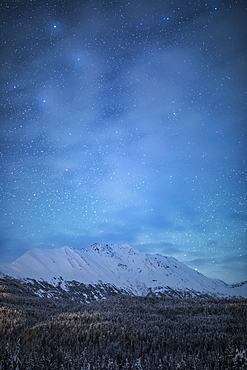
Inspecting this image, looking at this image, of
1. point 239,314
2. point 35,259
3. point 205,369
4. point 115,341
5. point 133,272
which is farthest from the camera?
point 133,272

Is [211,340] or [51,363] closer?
[51,363]

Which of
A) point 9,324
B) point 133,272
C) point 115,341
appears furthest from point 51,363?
point 133,272

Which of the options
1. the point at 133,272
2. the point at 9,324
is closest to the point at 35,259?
the point at 9,324

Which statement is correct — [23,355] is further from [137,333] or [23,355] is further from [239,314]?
[239,314]

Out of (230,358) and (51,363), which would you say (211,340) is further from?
(51,363)

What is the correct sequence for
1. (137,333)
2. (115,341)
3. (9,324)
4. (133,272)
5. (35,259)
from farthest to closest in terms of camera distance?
1. (133,272)
2. (35,259)
3. (9,324)
4. (137,333)
5. (115,341)

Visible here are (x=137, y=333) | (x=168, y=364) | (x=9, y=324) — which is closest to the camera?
(x=168, y=364)

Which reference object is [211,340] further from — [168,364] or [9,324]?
[9,324]

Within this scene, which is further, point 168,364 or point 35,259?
point 35,259

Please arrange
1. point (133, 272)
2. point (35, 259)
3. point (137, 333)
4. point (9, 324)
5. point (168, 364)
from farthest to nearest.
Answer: point (133, 272) < point (35, 259) < point (9, 324) < point (137, 333) < point (168, 364)
